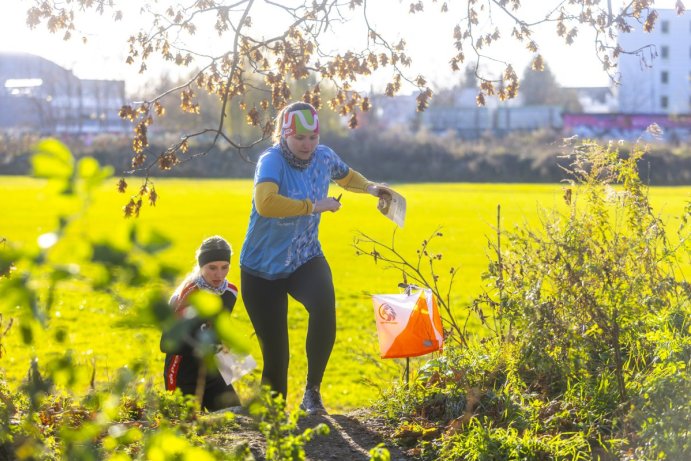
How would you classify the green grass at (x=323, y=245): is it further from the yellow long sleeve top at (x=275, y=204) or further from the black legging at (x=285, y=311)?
the yellow long sleeve top at (x=275, y=204)

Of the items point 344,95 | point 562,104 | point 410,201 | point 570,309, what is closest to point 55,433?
point 570,309

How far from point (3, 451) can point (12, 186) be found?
5594 centimetres

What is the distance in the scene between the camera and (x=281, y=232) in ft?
19.5

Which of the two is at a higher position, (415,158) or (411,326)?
(415,158)

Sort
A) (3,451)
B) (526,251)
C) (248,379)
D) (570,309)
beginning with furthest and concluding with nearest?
1. (526,251)
2. (570,309)
3. (3,451)
4. (248,379)

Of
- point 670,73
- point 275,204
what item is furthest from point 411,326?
point 670,73

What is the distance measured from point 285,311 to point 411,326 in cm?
71

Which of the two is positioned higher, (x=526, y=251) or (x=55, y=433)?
(x=526, y=251)

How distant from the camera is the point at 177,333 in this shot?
1633 mm

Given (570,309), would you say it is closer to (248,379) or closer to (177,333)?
(248,379)

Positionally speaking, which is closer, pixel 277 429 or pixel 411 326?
pixel 277 429

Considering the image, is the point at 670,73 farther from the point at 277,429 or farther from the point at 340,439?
the point at 277,429

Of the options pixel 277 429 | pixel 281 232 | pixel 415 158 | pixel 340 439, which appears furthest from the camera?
pixel 415 158

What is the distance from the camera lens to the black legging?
600 centimetres
